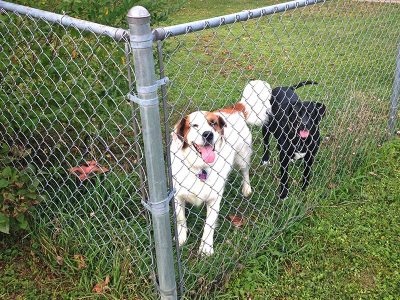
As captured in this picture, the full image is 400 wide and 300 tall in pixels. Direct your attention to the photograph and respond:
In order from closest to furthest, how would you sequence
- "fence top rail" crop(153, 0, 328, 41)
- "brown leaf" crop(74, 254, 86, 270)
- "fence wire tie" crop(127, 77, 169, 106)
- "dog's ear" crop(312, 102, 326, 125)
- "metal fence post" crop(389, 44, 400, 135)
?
"fence wire tie" crop(127, 77, 169, 106), "fence top rail" crop(153, 0, 328, 41), "brown leaf" crop(74, 254, 86, 270), "dog's ear" crop(312, 102, 326, 125), "metal fence post" crop(389, 44, 400, 135)

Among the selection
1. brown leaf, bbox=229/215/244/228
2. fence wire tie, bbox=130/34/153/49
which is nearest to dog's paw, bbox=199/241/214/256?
brown leaf, bbox=229/215/244/228

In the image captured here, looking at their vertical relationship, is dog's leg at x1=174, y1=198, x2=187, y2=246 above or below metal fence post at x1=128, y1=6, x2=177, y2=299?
below

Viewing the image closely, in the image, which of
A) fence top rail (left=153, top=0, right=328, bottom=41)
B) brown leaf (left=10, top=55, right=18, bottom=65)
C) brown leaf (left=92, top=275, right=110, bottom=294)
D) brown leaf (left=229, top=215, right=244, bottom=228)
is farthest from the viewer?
brown leaf (left=229, top=215, right=244, bottom=228)

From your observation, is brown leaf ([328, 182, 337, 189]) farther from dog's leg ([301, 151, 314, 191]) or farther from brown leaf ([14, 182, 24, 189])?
brown leaf ([14, 182, 24, 189])

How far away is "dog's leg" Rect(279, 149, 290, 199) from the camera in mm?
3381

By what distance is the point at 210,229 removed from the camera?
278 cm

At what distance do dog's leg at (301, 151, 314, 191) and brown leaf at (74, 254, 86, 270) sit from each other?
187 centimetres

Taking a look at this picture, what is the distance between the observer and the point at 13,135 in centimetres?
274

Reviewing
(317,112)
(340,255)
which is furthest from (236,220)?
(317,112)

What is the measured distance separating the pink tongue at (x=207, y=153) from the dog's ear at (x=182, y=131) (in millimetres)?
112

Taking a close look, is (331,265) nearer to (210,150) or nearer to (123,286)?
(210,150)

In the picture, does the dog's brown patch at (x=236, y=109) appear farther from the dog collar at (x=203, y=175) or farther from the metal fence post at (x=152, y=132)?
the metal fence post at (x=152, y=132)

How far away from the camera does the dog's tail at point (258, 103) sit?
3418 mm

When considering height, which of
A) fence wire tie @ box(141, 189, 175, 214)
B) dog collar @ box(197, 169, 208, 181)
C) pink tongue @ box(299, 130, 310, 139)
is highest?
fence wire tie @ box(141, 189, 175, 214)
